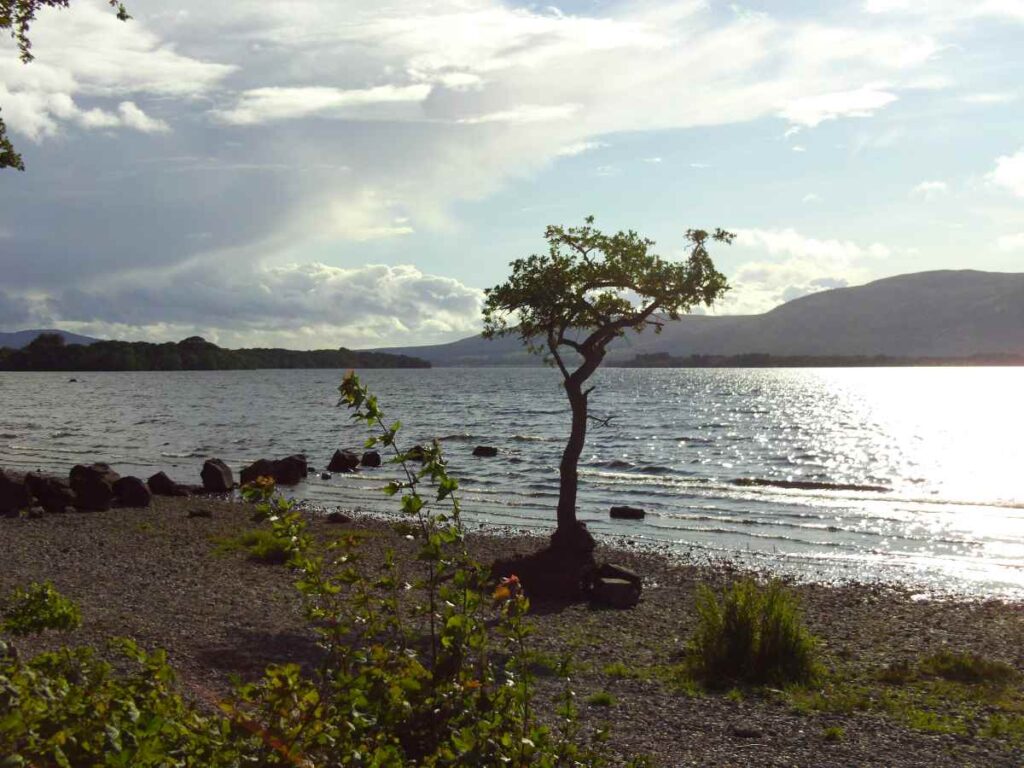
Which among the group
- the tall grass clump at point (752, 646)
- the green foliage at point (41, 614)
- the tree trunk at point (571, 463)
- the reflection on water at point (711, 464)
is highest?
the tree trunk at point (571, 463)

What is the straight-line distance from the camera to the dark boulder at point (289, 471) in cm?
4356

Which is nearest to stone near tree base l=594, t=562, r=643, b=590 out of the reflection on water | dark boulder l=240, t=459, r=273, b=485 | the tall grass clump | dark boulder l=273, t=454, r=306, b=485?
the tall grass clump

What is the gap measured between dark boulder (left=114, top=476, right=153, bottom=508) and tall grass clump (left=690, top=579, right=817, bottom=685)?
24.5 metres

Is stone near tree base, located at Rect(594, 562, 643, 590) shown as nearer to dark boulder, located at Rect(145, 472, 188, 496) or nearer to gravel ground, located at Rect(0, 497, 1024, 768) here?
gravel ground, located at Rect(0, 497, 1024, 768)

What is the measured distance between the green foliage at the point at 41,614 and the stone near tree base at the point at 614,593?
30.9 ft

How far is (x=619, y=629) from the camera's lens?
50.8 feet

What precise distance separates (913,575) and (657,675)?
556 inches

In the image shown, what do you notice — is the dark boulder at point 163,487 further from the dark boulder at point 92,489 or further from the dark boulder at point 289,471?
the dark boulder at point 289,471

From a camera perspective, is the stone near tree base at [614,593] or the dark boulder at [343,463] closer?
the stone near tree base at [614,593]

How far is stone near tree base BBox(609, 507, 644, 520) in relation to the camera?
33.1 meters

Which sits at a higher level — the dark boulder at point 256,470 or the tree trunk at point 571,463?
the tree trunk at point 571,463

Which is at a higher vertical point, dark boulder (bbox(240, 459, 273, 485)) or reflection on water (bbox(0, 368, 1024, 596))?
dark boulder (bbox(240, 459, 273, 485))

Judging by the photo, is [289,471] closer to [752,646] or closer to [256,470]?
[256,470]

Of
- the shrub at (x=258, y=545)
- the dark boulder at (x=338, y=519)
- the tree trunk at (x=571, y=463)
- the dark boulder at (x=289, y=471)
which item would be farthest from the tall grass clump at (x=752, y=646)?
the dark boulder at (x=289, y=471)
